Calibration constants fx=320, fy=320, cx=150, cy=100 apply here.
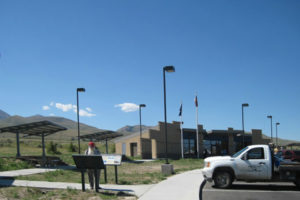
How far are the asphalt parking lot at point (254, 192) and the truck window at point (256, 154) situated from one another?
1.25 m

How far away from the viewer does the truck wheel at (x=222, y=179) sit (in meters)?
12.3

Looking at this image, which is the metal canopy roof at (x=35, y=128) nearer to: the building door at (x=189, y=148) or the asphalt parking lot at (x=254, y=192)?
the asphalt parking lot at (x=254, y=192)

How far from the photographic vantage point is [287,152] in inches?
1129

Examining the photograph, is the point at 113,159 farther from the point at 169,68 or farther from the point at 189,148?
the point at 189,148

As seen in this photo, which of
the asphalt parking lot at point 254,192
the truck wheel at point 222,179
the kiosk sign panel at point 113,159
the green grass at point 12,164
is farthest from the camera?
the green grass at point 12,164

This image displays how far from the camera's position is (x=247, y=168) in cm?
1220

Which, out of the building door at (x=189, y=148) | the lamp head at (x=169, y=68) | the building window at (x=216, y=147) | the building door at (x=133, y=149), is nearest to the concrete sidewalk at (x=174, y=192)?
the lamp head at (x=169, y=68)

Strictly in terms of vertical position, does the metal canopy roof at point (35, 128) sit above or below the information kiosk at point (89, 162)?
above

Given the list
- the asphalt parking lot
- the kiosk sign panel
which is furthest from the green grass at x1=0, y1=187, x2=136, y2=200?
the asphalt parking lot

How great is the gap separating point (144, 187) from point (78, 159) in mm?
2824

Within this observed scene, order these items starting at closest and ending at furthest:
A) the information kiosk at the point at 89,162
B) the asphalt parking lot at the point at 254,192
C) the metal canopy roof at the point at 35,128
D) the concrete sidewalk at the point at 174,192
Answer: the concrete sidewalk at the point at 174,192, the information kiosk at the point at 89,162, the asphalt parking lot at the point at 254,192, the metal canopy roof at the point at 35,128

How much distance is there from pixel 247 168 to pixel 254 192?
915mm

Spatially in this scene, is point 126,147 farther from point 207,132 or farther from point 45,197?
point 45,197

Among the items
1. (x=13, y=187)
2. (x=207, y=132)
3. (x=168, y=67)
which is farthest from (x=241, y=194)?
(x=207, y=132)
